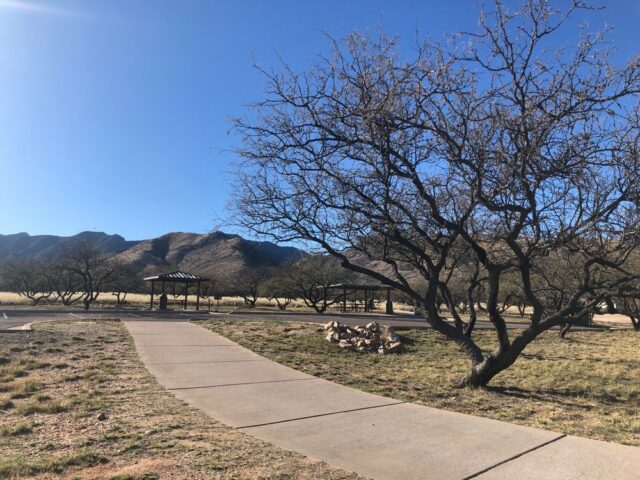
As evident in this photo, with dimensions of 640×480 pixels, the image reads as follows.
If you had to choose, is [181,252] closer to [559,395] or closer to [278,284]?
[278,284]

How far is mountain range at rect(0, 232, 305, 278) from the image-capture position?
95.2m

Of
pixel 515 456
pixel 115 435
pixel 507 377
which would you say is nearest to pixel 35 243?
pixel 507 377

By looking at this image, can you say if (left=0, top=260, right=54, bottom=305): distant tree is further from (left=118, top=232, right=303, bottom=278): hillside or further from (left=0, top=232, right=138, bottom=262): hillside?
(left=0, top=232, right=138, bottom=262): hillside

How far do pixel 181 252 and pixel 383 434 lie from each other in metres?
128

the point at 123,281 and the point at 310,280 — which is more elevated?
the point at 310,280

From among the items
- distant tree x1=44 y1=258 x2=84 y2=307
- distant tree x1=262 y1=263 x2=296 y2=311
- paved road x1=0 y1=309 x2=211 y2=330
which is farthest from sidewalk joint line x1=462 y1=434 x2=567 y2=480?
distant tree x1=44 y1=258 x2=84 y2=307

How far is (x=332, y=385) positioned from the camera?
31.2 feet

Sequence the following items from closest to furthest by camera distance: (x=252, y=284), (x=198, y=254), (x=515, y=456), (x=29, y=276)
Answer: (x=515, y=456) → (x=29, y=276) → (x=252, y=284) → (x=198, y=254)

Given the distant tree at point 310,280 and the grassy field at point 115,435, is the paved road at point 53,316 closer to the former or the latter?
the grassy field at point 115,435

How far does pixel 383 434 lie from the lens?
625 centimetres

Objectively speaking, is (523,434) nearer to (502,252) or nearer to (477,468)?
(477,468)

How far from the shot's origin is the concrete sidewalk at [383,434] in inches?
201

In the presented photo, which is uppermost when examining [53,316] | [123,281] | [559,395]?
[123,281]

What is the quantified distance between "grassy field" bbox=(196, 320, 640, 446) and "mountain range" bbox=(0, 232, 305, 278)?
63354mm
